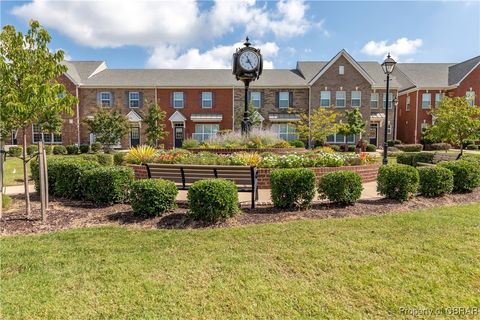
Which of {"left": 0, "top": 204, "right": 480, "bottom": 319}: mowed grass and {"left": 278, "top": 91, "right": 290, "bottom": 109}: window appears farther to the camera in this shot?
{"left": 278, "top": 91, "right": 290, "bottom": 109}: window

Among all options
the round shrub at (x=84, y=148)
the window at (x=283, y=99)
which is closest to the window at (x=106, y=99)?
the round shrub at (x=84, y=148)

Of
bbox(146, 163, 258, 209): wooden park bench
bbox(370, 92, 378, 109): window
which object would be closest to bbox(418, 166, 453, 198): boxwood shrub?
bbox(146, 163, 258, 209): wooden park bench

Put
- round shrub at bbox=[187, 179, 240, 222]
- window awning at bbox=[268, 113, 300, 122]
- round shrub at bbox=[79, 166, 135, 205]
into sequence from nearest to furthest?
round shrub at bbox=[187, 179, 240, 222], round shrub at bbox=[79, 166, 135, 205], window awning at bbox=[268, 113, 300, 122]

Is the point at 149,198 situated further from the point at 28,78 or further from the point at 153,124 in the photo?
the point at 153,124

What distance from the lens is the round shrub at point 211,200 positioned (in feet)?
17.6

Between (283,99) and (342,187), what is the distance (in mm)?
26756

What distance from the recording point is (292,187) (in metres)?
6.22

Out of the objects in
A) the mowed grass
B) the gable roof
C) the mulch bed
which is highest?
the gable roof

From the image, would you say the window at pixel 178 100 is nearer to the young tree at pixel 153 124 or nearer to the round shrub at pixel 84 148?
the young tree at pixel 153 124

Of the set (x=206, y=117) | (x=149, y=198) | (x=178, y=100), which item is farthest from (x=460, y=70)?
(x=149, y=198)

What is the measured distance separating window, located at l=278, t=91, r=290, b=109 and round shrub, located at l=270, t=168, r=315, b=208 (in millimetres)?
26703

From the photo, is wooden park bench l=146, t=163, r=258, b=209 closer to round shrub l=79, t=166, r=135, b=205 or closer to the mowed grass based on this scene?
round shrub l=79, t=166, r=135, b=205

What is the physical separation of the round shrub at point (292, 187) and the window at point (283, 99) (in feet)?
87.6

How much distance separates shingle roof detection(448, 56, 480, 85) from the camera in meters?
33.7
